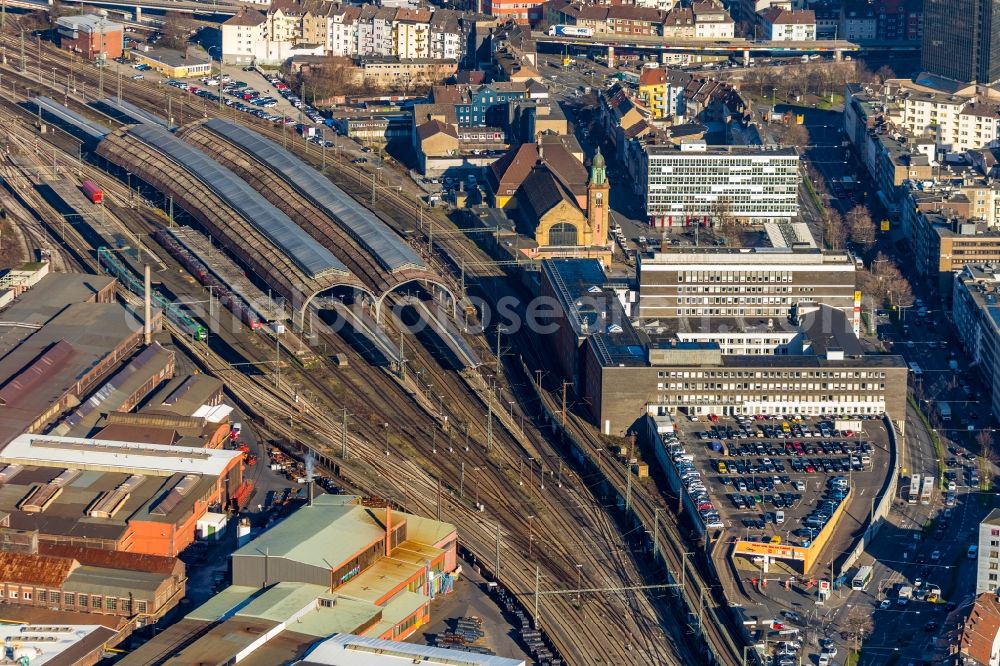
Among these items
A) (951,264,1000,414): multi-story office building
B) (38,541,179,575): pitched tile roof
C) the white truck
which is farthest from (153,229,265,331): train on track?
(951,264,1000,414): multi-story office building

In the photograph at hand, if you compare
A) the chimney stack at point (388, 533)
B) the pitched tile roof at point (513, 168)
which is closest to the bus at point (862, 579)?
the chimney stack at point (388, 533)

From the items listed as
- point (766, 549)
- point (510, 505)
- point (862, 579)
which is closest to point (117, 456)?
point (510, 505)

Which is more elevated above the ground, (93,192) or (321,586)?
(93,192)

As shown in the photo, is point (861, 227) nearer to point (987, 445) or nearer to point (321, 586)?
point (987, 445)

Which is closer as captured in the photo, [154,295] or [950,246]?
[154,295]

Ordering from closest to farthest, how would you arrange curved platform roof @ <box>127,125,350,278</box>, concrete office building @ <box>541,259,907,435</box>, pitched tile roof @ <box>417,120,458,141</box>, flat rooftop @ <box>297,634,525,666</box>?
1. flat rooftop @ <box>297,634,525,666</box>
2. concrete office building @ <box>541,259,907,435</box>
3. curved platform roof @ <box>127,125,350,278</box>
4. pitched tile roof @ <box>417,120,458,141</box>

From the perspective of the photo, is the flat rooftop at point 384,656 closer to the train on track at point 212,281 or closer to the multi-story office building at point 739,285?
the multi-story office building at point 739,285

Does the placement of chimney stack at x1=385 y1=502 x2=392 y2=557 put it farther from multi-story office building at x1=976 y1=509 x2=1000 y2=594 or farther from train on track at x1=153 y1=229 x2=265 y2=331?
→ train on track at x1=153 y1=229 x2=265 y2=331
